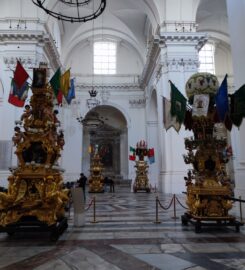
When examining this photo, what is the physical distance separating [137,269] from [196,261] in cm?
81

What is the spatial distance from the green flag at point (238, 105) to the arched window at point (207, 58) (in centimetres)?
1930

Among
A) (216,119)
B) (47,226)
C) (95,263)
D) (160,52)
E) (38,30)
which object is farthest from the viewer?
(160,52)

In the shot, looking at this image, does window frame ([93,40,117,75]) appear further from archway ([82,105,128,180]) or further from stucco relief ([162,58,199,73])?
stucco relief ([162,58,199,73])

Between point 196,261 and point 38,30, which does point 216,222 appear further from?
point 38,30

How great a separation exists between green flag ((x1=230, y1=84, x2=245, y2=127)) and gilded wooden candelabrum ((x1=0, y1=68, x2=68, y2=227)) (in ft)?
11.7

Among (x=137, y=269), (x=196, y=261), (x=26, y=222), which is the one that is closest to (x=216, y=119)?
(x=196, y=261)

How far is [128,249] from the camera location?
4.28 m

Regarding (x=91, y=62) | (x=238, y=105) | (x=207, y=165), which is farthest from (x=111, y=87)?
(x=238, y=105)

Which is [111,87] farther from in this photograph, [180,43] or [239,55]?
[239,55]

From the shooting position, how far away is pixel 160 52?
17125mm

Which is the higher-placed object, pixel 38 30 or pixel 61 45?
pixel 61 45

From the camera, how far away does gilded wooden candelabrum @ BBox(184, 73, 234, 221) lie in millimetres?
5695

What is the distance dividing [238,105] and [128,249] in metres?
3.48

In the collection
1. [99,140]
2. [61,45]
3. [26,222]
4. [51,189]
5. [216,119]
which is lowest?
[26,222]
